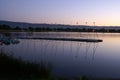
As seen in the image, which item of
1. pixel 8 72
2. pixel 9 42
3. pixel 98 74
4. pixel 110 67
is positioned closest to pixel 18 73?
pixel 8 72

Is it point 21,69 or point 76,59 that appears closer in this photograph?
point 21,69

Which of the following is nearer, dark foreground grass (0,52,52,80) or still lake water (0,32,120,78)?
dark foreground grass (0,52,52,80)

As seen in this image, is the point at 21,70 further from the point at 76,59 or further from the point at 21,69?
the point at 76,59

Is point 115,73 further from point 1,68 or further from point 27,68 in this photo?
A: point 1,68

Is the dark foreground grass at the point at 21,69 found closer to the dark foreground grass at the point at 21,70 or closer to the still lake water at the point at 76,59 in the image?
the dark foreground grass at the point at 21,70

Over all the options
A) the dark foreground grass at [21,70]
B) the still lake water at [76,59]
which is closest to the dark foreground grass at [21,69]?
the dark foreground grass at [21,70]

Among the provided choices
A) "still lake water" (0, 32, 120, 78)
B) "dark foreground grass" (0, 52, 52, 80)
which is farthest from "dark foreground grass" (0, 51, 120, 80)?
"still lake water" (0, 32, 120, 78)

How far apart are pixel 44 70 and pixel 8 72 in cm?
134

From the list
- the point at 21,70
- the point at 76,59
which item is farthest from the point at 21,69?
the point at 76,59

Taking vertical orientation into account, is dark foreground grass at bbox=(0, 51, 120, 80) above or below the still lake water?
above

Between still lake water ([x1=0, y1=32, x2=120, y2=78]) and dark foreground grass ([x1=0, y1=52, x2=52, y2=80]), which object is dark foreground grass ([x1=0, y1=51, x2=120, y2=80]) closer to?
dark foreground grass ([x1=0, y1=52, x2=52, y2=80])

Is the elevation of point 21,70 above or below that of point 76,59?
above

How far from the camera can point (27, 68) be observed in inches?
384

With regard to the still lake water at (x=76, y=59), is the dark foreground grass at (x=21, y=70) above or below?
above
